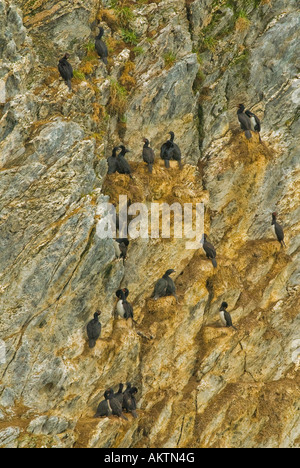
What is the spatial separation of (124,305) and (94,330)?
1.42 m

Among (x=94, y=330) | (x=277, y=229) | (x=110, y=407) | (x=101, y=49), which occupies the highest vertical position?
(x=101, y=49)

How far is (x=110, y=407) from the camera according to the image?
66.9ft

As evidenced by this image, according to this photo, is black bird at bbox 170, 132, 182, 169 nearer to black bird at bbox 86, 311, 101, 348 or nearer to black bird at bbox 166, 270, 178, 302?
black bird at bbox 166, 270, 178, 302

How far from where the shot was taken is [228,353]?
23.1 meters

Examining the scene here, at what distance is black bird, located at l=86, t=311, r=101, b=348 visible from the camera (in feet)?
67.3

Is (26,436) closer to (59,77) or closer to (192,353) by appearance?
(192,353)

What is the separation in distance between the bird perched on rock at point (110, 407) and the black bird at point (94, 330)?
5.33ft

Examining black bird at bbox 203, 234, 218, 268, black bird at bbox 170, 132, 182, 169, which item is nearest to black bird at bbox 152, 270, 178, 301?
black bird at bbox 203, 234, 218, 268

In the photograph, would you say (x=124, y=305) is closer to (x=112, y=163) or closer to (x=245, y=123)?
(x=112, y=163)

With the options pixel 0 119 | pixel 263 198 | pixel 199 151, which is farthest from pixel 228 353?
pixel 0 119

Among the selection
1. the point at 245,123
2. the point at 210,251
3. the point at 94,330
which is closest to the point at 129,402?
the point at 94,330

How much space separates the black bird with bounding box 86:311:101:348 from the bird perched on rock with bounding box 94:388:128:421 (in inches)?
63.9

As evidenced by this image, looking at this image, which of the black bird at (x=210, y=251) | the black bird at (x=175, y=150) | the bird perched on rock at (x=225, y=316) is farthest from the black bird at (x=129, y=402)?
the black bird at (x=175, y=150)

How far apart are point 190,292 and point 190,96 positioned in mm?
7209
